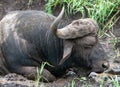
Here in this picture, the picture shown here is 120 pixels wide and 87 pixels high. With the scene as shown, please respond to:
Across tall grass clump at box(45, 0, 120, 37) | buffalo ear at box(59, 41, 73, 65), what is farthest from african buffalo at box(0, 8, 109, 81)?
tall grass clump at box(45, 0, 120, 37)

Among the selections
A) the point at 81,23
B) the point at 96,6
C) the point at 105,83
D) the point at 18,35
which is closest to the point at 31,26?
the point at 18,35

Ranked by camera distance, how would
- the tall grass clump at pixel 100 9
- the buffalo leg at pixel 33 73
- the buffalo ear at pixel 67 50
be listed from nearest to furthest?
the buffalo ear at pixel 67 50 → the buffalo leg at pixel 33 73 → the tall grass clump at pixel 100 9

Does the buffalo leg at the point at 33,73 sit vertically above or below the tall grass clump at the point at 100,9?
below

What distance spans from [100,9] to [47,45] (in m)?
2.25

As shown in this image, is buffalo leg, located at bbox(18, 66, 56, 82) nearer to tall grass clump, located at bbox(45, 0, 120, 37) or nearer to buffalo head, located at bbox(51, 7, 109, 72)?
buffalo head, located at bbox(51, 7, 109, 72)

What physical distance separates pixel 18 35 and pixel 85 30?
97 centimetres

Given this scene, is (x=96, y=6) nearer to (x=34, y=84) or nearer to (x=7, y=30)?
(x=7, y=30)

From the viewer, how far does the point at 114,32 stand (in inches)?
403

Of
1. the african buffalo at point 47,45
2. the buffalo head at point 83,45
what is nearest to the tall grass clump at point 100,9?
the african buffalo at point 47,45

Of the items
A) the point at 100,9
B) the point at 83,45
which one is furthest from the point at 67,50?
the point at 100,9

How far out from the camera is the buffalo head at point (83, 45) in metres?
7.85

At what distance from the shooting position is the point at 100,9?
10.1m

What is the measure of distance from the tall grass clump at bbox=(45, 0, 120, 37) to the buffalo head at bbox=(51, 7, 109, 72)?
2.10m

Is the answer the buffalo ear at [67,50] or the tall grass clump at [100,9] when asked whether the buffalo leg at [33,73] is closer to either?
the buffalo ear at [67,50]
